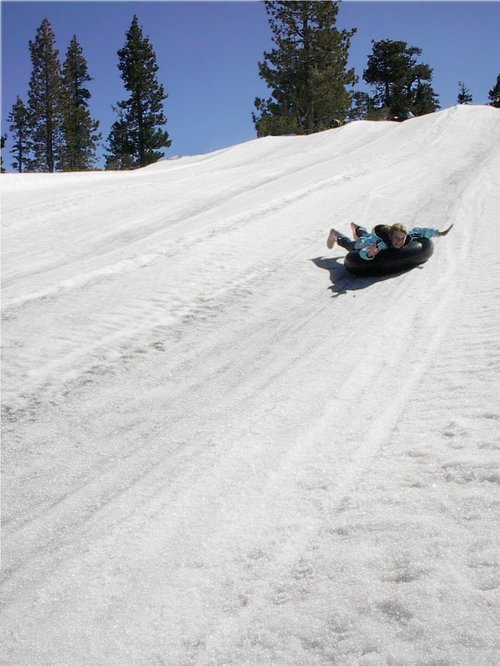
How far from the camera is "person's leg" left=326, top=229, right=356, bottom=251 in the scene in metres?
7.28

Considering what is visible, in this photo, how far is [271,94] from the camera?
35.3 meters

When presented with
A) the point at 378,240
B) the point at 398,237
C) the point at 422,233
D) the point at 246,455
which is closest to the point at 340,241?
the point at 378,240

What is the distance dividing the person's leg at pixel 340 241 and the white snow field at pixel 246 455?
0.80 ft

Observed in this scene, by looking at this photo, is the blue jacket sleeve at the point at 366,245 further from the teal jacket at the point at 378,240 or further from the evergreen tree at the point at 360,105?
the evergreen tree at the point at 360,105

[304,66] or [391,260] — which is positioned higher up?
[304,66]

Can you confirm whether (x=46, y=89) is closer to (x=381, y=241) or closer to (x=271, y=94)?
(x=271, y=94)

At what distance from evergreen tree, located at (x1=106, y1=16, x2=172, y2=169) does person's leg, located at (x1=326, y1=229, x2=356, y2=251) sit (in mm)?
35101

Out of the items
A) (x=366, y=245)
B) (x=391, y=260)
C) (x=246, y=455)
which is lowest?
(x=246, y=455)

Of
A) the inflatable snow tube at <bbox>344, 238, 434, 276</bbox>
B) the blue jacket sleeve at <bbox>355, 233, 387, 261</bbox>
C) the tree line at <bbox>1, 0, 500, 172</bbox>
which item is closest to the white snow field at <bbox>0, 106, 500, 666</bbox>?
the inflatable snow tube at <bbox>344, 238, 434, 276</bbox>

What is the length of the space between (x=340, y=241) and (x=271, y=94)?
1247 inches

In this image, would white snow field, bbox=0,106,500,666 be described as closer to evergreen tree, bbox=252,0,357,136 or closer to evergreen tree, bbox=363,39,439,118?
evergreen tree, bbox=252,0,357,136

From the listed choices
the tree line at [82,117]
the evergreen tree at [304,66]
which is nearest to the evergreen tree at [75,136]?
the tree line at [82,117]

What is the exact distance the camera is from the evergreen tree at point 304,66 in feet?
112

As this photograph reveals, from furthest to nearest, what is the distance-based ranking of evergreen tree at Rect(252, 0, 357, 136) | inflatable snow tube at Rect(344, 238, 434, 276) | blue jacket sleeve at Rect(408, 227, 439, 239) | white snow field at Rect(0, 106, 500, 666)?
evergreen tree at Rect(252, 0, 357, 136), blue jacket sleeve at Rect(408, 227, 439, 239), inflatable snow tube at Rect(344, 238, 434, 276), white snow field at Rect(0, 106, 500, 666)
